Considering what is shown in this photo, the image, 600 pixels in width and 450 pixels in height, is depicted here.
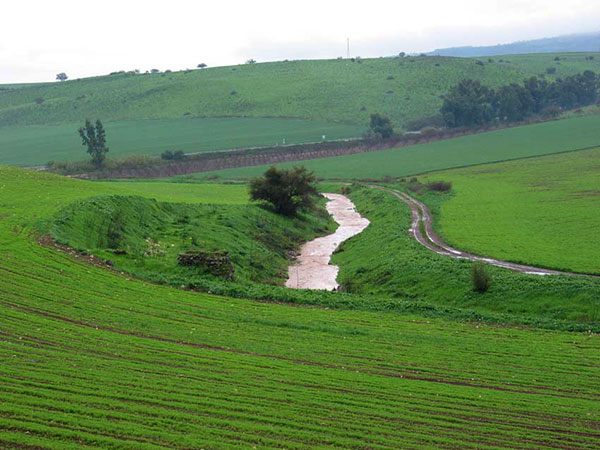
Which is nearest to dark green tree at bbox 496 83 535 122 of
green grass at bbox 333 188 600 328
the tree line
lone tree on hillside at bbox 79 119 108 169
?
the tree line

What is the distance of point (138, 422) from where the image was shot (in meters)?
18.9

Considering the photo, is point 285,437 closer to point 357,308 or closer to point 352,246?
point 357,308

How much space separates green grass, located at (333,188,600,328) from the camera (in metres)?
37.1

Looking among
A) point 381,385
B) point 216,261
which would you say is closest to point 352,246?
point 216,261

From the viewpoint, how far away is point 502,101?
166 m

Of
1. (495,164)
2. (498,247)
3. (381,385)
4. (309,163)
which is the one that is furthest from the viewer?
(309,163)

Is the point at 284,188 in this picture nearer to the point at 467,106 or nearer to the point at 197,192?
the point at 197,192

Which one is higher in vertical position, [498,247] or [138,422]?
[138,422]

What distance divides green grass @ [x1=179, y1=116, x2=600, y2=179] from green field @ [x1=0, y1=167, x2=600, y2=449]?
81.6 metres

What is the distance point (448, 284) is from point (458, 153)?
300ft

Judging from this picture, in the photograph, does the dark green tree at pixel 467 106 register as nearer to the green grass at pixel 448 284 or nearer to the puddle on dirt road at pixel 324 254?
the puddle on dirt road at pixel 324 254

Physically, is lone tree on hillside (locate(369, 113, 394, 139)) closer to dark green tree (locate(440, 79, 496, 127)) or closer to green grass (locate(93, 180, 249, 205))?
dark green tree (locate(440, 79, 496, 127))

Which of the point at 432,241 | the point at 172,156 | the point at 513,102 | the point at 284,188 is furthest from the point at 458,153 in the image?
the point at 432,241

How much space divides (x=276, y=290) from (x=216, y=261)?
207 inches
